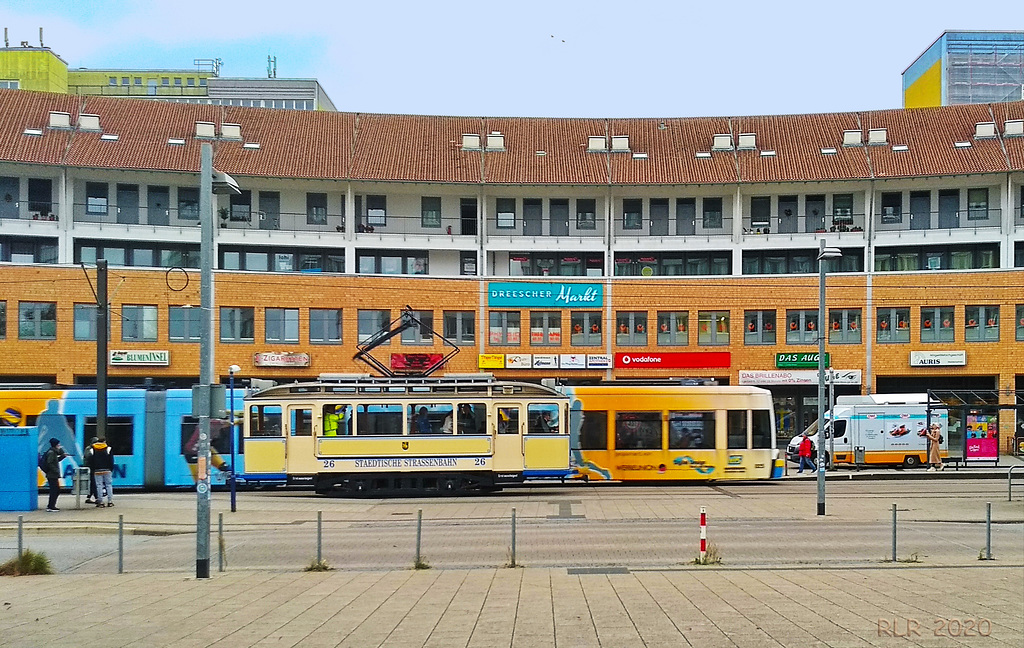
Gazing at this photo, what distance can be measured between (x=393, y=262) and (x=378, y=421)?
23.7 m

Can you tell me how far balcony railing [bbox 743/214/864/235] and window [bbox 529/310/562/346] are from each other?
10387 mm

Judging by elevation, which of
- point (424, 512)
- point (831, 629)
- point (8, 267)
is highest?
point (8, 267)

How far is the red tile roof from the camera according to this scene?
48.7 m

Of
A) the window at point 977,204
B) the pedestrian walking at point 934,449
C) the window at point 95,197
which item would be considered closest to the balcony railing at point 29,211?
the window at point 95,197

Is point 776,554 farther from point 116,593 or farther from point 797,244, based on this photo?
point 797,244

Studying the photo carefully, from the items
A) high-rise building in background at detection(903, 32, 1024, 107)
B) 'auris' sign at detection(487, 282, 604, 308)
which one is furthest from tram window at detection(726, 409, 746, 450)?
high-rise building in background at detection(903, 32, 1024, 107)

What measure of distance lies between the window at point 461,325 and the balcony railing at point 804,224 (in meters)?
14.3

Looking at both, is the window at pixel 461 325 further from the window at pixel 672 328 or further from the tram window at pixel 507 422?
the tram window at pixel 507 422

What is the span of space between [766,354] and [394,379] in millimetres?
25926

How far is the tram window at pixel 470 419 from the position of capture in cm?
2852

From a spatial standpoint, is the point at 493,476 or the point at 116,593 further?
the point at 493,476

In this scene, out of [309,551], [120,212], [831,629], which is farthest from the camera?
[120,212]

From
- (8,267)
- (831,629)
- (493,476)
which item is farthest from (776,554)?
(8,267)

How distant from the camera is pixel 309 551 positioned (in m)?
18.0
